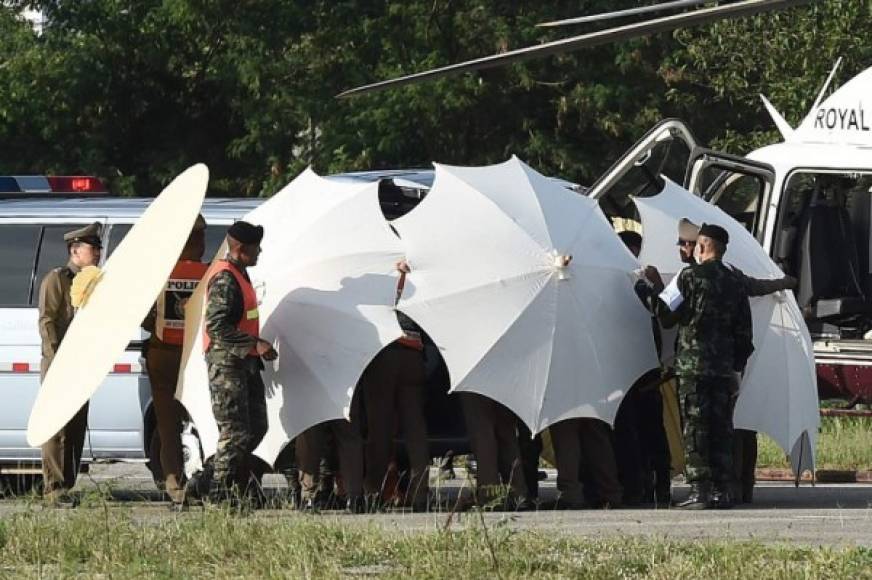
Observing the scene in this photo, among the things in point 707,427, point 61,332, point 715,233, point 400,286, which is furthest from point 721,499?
point 61,332

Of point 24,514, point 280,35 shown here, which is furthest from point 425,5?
point 24,514

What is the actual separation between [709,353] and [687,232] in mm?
→ 779

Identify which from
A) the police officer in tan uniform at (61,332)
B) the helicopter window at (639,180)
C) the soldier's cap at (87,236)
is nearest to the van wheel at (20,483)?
the police officer in tan uniform at (61,332)

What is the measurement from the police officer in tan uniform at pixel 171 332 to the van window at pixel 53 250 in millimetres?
1164

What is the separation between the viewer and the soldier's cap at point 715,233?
12.4m

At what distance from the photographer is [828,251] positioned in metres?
16.5

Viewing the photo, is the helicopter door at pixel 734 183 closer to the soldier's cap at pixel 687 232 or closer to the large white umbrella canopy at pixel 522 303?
the soldier's cap at pixel 687 232

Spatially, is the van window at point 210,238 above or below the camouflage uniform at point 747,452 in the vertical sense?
above

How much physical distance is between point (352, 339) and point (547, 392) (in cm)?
117

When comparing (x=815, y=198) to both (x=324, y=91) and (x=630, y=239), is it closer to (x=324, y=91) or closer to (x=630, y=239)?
(x=630, y=239)

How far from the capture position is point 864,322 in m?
16.6

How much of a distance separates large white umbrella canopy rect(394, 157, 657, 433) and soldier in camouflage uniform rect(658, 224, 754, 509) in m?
0.33

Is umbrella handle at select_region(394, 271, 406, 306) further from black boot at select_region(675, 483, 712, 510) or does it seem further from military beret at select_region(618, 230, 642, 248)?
black boot at select_region(675, 483, 712, 510)

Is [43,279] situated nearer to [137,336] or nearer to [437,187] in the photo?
[137,336]
